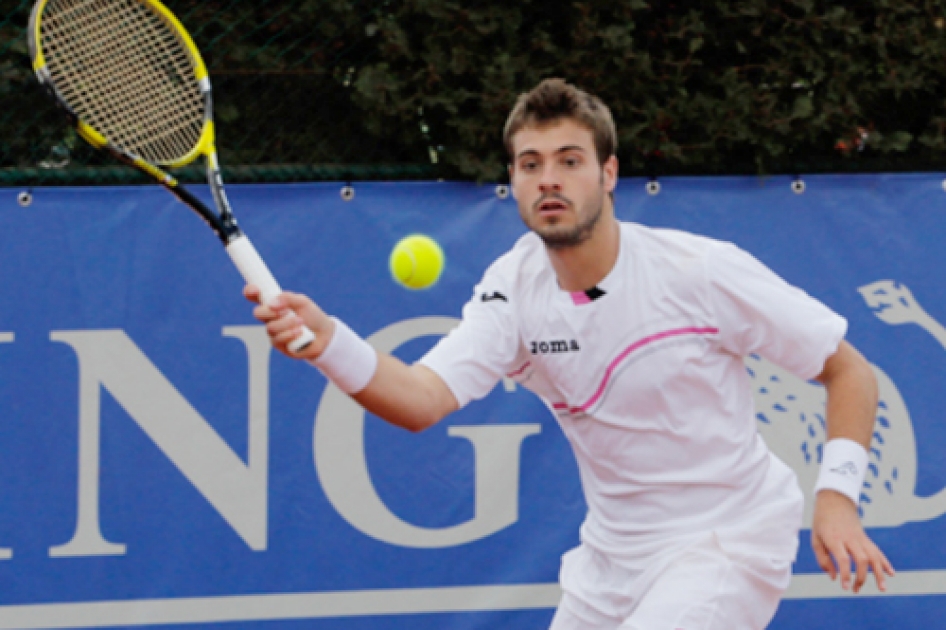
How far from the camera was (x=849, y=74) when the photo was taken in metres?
4.27

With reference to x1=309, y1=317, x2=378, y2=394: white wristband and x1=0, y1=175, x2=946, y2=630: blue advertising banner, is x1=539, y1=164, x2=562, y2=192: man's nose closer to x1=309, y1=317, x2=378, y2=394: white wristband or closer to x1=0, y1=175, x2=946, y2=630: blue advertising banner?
x1=309, y1=317, x2=378, y2=394: white wristband

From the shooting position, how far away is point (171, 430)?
3.92 meters

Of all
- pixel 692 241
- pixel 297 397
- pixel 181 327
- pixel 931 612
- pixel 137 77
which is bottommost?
pixel 931 612

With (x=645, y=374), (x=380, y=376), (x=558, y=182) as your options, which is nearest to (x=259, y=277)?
(x=380, y=376)

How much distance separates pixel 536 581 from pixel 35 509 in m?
1.77

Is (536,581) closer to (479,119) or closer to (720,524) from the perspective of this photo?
(720,524)

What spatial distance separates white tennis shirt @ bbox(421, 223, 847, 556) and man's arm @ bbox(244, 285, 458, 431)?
69mm

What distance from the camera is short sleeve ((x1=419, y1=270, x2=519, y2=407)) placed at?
9.00 ft

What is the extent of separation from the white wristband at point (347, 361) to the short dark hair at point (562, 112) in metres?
0.70

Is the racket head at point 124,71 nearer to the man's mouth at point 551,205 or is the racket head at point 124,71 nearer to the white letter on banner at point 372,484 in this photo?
the man's mouth at point 551,205

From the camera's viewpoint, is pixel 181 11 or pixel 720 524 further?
pixel 181 11

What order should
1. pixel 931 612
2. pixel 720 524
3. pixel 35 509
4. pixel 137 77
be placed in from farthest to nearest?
pixel 931 612, pixel 35 509, pixel 137 77, pixel 720 524

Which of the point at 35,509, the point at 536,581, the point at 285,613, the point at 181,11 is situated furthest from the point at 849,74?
the point at 35,509

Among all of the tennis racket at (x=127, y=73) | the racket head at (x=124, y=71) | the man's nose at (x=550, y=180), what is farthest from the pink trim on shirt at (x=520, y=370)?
the racket head at (x=124, y=71)
